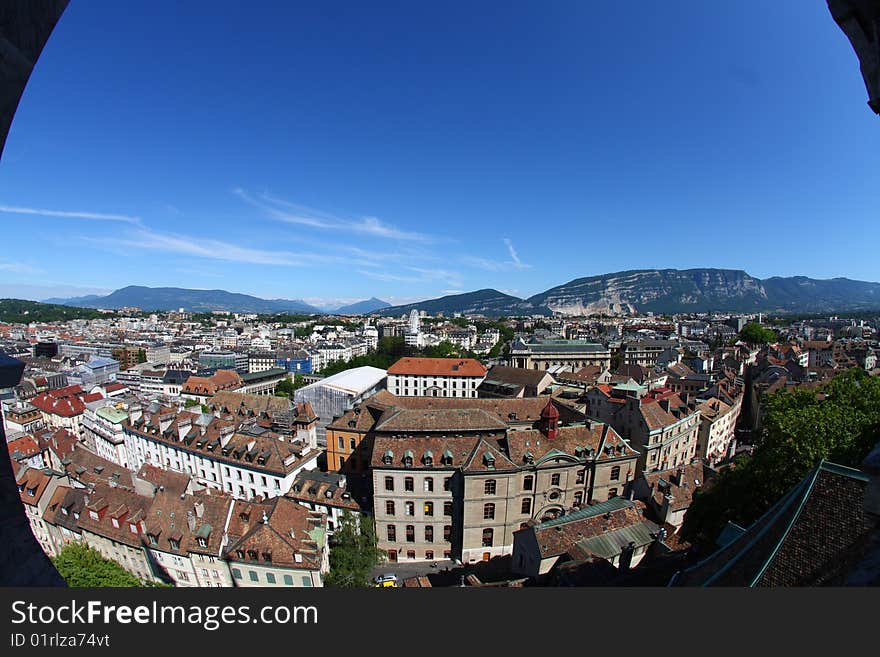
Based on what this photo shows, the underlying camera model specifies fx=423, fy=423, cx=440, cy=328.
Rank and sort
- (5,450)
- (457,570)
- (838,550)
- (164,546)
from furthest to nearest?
(457,570)
(164,546)
(838,550)
(5,450)

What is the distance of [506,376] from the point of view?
59219 millimetres

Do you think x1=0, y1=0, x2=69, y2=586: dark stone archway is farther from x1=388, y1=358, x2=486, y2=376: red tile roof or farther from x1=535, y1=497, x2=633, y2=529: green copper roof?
x1=388, y1=358, x2=486, y2=376: red tile roof

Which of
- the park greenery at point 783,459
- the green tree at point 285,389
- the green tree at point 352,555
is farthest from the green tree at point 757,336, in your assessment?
the green tree at point 352,555

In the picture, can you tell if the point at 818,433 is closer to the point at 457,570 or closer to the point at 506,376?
the point at 457,570

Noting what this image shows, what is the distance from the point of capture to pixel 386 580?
2447 cm

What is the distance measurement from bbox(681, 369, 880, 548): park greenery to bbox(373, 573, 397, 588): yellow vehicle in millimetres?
15582

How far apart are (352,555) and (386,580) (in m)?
3.48

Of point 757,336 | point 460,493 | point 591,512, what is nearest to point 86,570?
point 460,493

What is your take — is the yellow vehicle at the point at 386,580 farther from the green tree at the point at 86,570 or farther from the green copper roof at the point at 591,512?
the green tree at the point at 86,570

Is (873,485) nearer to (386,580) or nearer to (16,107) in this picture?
(16,107)

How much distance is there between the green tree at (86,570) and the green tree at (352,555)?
912cm

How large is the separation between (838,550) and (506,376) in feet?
171

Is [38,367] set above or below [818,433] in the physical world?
below

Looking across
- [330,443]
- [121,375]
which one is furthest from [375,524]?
[121,375]
